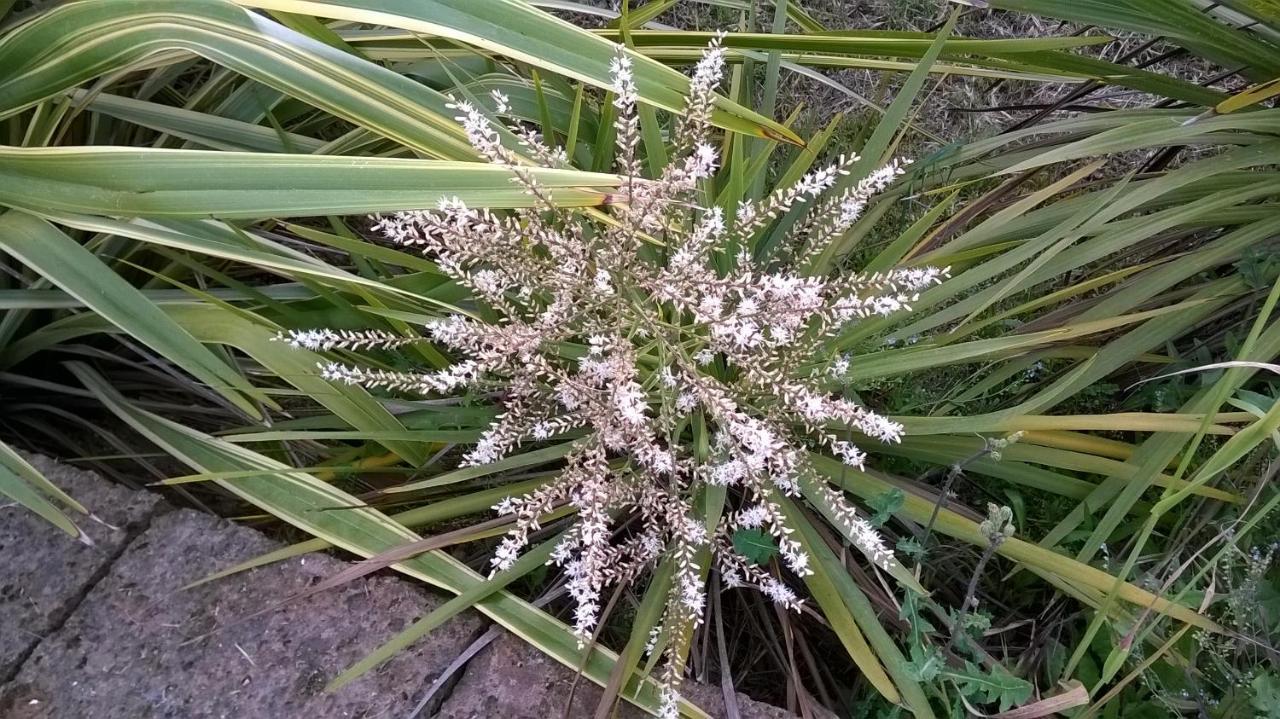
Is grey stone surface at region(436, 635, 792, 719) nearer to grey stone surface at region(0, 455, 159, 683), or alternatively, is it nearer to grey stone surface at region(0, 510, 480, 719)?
grey stone surface at region(0, 510, 480, 719)

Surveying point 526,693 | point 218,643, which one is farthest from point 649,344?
point 218,643

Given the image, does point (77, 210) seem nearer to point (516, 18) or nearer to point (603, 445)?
point (516, 18)

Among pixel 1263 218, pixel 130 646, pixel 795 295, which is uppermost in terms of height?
pixel 1263 218

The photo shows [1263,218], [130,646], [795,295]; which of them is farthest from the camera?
[1263,218]

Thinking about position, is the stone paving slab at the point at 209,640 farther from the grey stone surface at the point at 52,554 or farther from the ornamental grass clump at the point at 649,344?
the ornamental grass clump at the point at 649,344

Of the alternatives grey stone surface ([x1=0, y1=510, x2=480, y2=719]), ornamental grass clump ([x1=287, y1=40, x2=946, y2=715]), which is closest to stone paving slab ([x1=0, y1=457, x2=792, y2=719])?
grey stone surface ([x1=0, y1=510, x2=480, y2=719])

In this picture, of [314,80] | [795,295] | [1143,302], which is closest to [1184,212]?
[1143,302]

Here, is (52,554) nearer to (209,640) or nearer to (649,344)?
(209,640)
